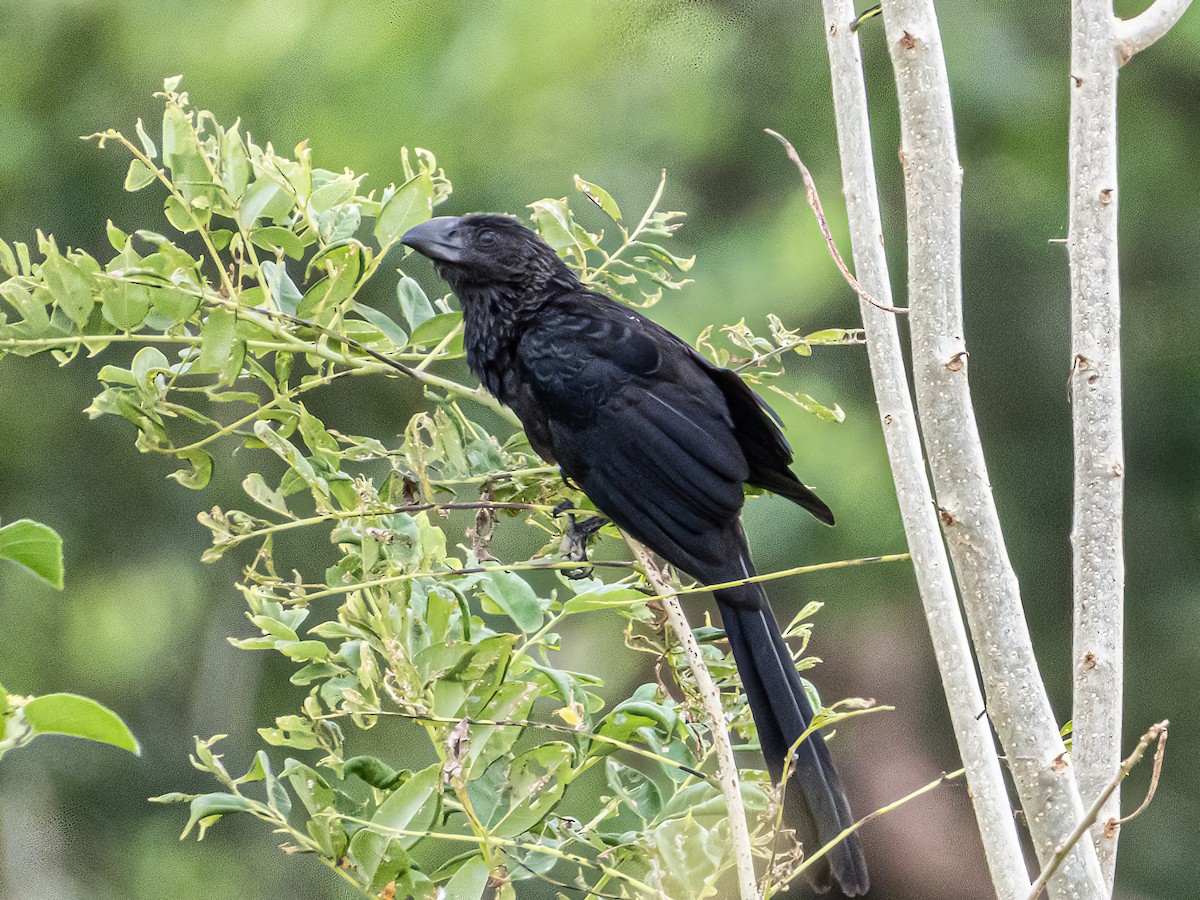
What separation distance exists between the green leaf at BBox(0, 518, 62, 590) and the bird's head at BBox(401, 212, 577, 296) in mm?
998

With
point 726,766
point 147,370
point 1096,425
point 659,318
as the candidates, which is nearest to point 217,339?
point 147,370

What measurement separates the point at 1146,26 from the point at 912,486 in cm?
37

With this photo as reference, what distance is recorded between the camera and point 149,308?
0.87 m

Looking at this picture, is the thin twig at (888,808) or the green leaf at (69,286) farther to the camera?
the green leaf at (69,286)

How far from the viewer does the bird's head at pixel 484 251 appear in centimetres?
144

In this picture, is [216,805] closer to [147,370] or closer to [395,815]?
[395,815]

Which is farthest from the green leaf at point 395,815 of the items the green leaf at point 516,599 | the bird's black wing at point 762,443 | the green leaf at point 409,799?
the bird's black wing at point 762,443

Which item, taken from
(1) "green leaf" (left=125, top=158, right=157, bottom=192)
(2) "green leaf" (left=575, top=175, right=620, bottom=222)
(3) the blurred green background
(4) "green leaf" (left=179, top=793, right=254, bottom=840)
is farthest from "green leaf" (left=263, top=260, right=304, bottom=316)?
(3) the blurred green background

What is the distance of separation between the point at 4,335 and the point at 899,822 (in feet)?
6.91

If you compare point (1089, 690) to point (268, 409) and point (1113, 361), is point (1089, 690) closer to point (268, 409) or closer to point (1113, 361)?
point (1113, 361)

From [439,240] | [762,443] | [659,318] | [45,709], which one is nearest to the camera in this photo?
[45,709]

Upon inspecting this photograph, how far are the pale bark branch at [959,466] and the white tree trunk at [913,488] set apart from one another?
0.02m

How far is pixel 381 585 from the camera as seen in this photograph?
77 centimetres

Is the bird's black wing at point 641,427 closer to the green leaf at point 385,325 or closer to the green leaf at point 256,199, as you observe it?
the green leaf at point 385,325
